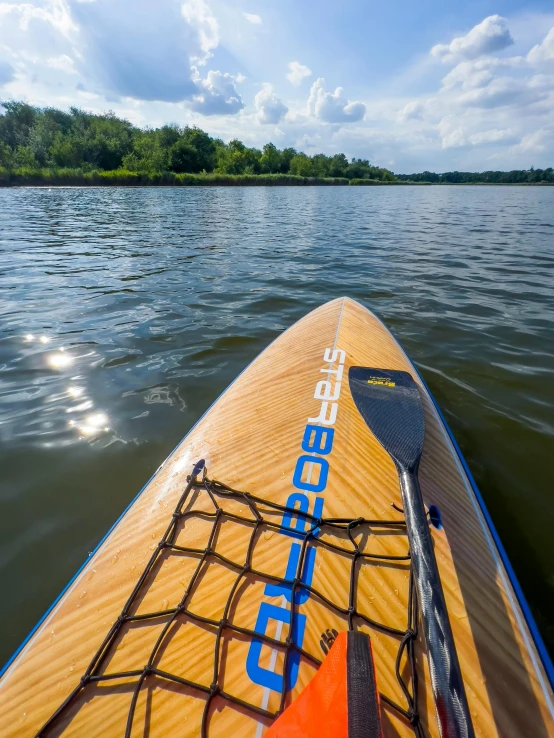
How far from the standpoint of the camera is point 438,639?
1.01 m

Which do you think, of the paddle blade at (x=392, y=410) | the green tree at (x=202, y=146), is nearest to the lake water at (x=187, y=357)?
the paddle blade at (x=392, y=410)

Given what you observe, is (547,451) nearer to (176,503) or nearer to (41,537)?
(176,503)

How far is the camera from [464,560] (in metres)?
1.47

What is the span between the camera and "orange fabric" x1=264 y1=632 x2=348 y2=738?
2.79 ft

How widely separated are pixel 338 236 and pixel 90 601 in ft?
36.6

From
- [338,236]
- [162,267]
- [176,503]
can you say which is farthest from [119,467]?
[338,236]

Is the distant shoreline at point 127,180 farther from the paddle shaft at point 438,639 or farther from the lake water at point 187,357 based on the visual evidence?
the paddle shaft at point 438,639

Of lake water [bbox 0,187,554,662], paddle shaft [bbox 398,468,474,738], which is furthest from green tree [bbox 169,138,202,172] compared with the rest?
paddle shaft [bbox 398,468,474,738]

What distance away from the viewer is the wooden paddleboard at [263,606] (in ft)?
3.51

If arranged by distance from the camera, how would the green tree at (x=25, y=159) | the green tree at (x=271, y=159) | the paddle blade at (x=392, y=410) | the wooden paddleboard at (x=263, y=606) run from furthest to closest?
the green tree at (x=271, y=159)
the green tree at (x=25, y=159)
the paddle blade at (x=392, y=410)
the wooden paddleboard at (x=263, y=606)

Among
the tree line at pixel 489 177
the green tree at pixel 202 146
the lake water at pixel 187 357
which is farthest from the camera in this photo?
the tree line at pixel 489 177

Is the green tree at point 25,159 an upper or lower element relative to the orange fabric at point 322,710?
upper

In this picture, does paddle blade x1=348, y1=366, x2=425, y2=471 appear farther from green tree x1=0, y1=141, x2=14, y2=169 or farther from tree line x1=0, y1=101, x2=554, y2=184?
green tree x1=0, y1=141, x2=14, y2=169

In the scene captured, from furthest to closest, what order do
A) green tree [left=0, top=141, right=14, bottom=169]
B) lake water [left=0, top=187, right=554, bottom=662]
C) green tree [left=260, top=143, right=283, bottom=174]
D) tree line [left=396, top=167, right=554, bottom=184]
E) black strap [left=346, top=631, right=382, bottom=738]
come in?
tree line [left=396, top=167, right=554, bottom=184] → green tree [left=260, top=143, right=283, bottom=174] → green tree [left=0, top=141, right=14, bottom=169] → lake water [left=0, top=187, right=554, bottom=662] → black strap [left=346, top=631, right=382, bottom=738]
